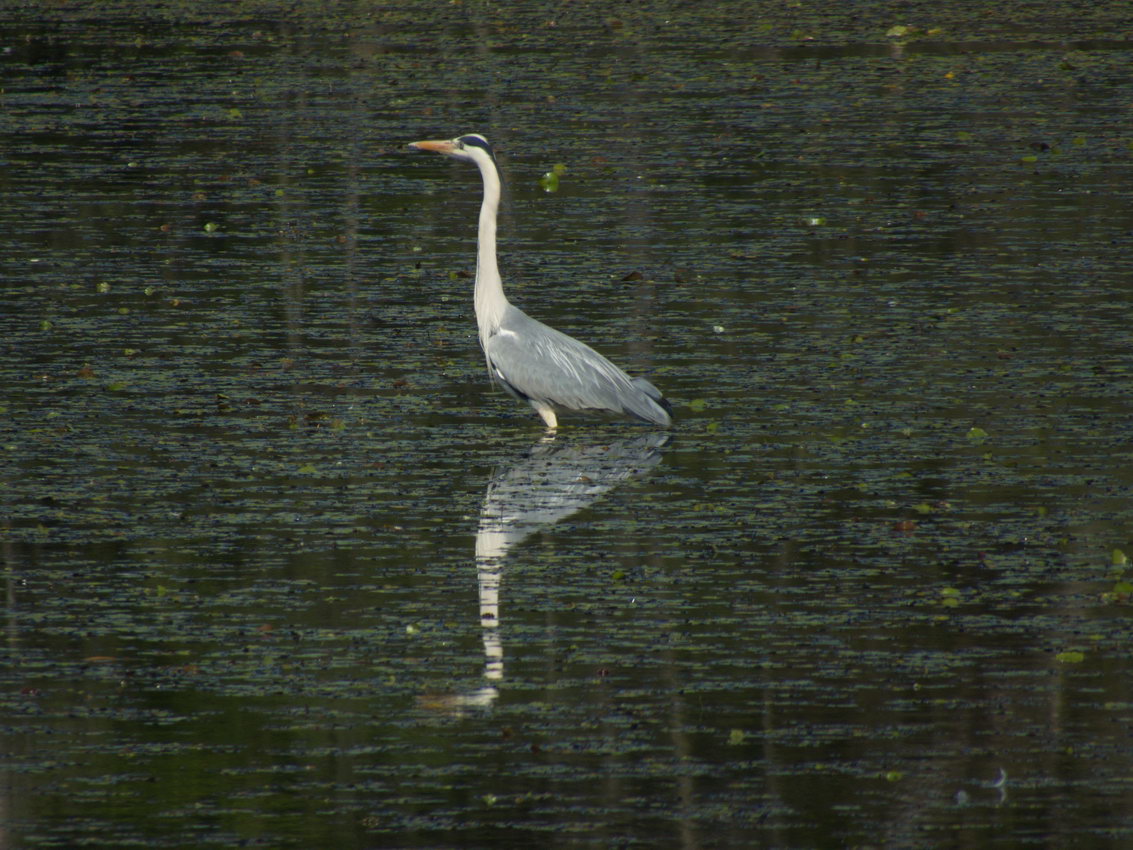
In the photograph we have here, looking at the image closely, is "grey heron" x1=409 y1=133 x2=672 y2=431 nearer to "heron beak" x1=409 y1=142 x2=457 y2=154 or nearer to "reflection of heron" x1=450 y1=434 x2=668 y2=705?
"reflection of heron" x1=450 y1=434 x2=668 y2=705

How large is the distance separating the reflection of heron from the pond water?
0.09 feet

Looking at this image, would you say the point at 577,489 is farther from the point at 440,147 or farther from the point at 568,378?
the point at 440,147

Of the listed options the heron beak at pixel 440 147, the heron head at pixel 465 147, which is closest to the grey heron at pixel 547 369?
the heron head at pixel 465 147

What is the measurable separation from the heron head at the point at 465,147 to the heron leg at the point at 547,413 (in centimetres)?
160

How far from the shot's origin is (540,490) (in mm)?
8977

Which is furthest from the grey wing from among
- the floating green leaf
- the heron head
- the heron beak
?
the floating green leaf

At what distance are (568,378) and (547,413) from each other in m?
0.31

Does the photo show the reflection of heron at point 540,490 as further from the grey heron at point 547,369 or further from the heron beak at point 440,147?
the heron beak at point 440,147

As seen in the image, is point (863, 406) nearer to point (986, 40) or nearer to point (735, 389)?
point (735, 389)

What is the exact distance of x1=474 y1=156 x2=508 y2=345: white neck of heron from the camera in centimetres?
1062

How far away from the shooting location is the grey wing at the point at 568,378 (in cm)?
990

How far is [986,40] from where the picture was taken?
81.2ft

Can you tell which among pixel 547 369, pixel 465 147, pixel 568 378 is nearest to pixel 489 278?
pixel 547 369

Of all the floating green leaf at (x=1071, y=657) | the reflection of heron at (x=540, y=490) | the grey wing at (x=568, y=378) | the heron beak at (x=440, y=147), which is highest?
the heron beak at (x=440, y=147)
